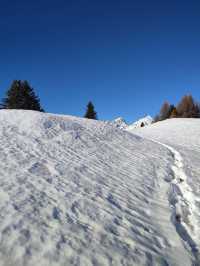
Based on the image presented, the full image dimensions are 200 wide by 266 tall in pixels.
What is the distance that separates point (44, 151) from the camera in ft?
35.0

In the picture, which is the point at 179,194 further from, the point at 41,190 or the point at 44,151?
the point at 44,151

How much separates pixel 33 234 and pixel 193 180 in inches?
278

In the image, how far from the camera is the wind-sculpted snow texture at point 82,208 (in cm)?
443

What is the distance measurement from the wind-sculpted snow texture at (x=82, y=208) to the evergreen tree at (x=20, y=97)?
3356 cm

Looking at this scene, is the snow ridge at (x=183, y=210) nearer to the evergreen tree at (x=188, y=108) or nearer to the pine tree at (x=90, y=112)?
the pine tree at (x=90, y=112)

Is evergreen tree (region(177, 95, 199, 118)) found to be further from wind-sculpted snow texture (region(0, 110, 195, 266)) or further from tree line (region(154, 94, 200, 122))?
wind-sculpted snow texture (region(0, 110, 195, 266))

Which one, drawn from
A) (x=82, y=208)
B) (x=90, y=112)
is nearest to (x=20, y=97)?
(x=90, y=112)

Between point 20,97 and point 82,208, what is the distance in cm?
4166

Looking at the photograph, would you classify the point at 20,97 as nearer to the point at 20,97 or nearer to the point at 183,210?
the point at 20,97

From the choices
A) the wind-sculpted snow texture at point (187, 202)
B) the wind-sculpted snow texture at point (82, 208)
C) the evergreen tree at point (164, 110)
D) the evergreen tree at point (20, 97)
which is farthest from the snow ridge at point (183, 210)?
the evergreen tree at point (164, 110)

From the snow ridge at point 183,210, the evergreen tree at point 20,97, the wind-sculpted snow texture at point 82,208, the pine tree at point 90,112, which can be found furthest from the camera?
the pine tree at point 90,112

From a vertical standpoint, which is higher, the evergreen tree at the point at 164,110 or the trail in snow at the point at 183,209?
the evergreen tree at the point at 164,110

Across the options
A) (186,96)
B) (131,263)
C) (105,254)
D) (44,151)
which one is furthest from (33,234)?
(186,96)

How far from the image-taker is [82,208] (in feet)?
19.9
